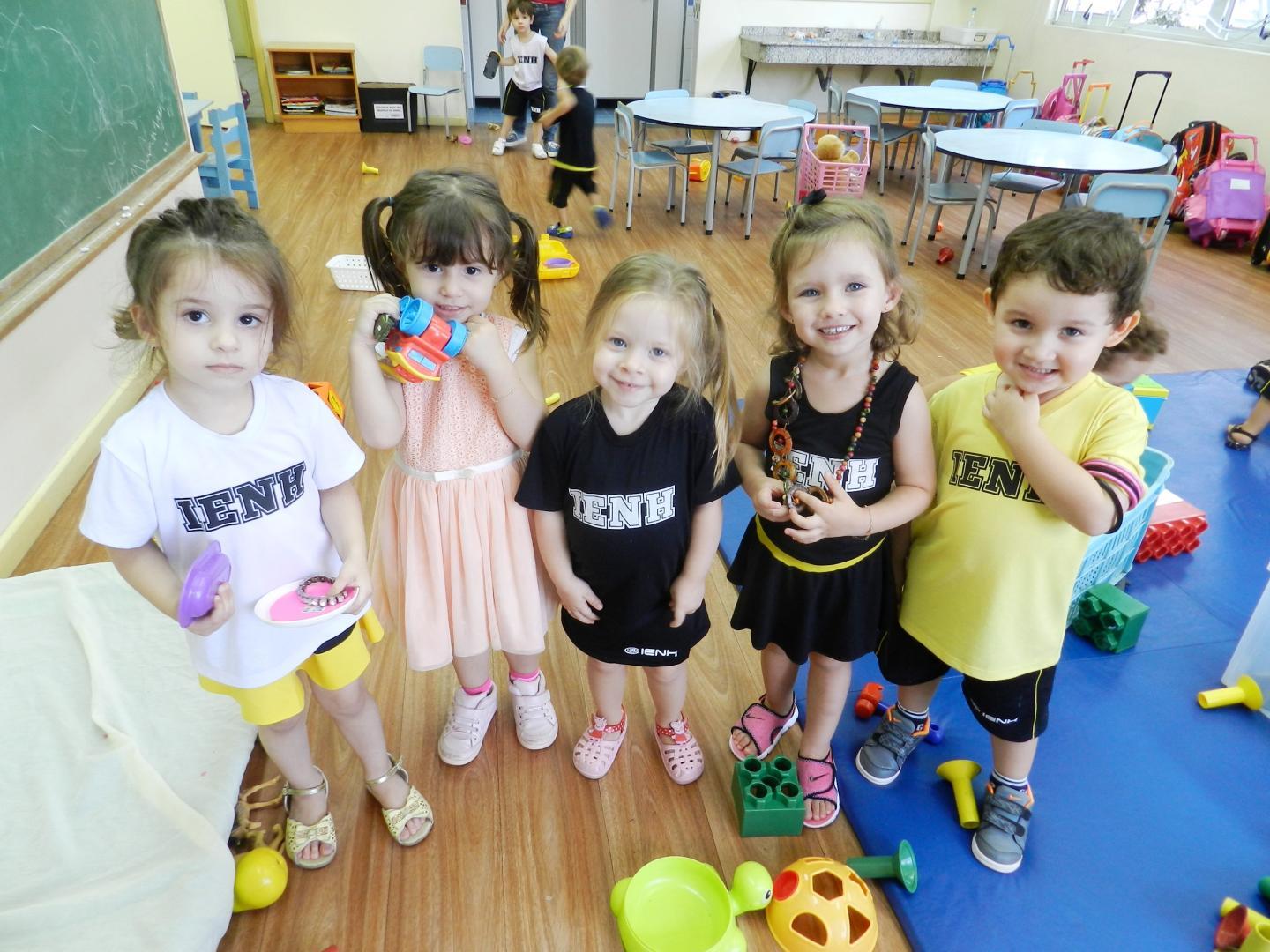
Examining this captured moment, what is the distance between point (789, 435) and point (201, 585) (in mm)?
822

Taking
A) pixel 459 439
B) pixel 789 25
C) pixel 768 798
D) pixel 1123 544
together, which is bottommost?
pixel 768 798

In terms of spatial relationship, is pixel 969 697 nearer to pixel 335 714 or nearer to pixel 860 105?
pixel 335 714

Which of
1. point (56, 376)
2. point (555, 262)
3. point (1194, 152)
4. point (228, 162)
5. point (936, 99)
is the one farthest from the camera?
point (936, 99)

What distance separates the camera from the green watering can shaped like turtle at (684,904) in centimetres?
123

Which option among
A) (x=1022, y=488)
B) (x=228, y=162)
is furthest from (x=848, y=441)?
(x=228, y=162)

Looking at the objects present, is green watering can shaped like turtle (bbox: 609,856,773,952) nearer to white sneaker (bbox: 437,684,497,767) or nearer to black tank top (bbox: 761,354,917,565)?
white sneaker (bbox: 437,684,497,767)

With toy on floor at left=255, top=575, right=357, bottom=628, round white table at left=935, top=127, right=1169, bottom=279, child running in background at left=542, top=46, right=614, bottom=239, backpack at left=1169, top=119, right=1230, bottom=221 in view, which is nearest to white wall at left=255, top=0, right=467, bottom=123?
child running in background at left=542, top=46, right=614, bottom=239

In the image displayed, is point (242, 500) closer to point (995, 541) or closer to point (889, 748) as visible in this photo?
point (995, 541)

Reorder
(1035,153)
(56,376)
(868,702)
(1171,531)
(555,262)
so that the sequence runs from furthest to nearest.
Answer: (555,262)
(1035,153)
(56,376)
(1171,531)
(868,702)

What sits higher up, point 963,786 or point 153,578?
point 153,578

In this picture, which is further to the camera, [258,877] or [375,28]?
[375,28]

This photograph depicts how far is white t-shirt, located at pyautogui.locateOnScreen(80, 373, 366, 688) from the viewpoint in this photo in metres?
0.96

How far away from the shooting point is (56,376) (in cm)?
240

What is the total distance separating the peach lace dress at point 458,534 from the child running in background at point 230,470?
5.4 inches
